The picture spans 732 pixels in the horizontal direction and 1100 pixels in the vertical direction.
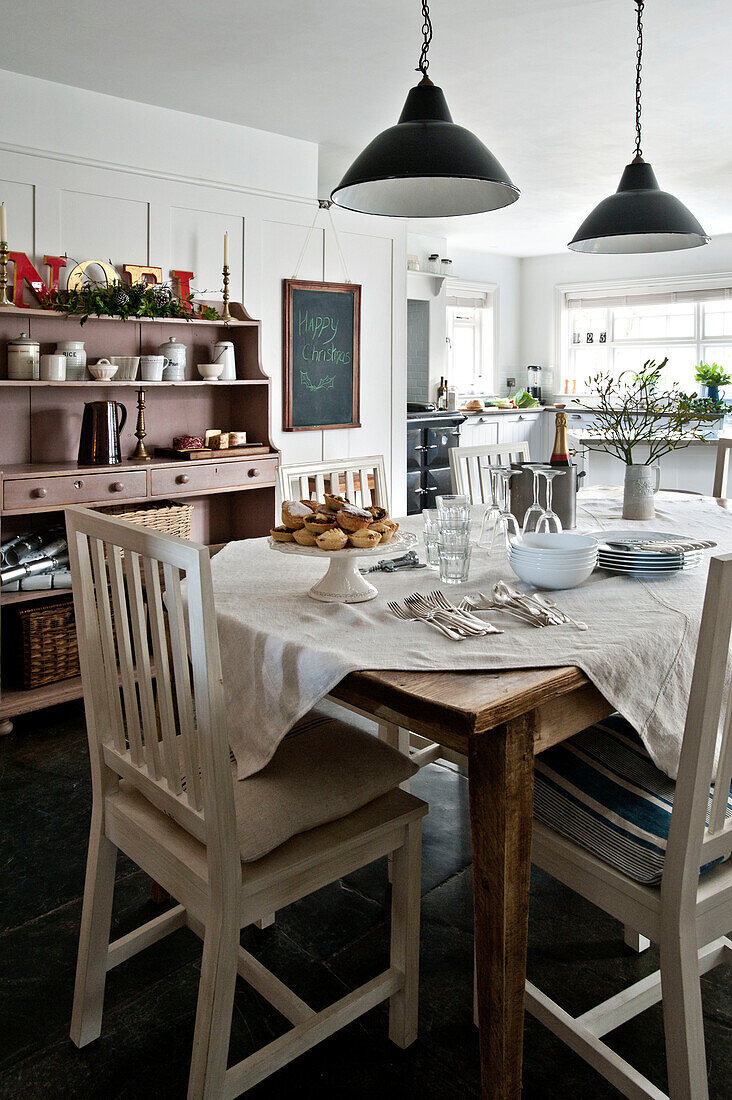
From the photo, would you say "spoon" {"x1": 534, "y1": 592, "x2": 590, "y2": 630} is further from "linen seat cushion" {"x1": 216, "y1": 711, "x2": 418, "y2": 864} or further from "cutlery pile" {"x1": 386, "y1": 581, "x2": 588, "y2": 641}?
"linen seat cushion" {"x1": 216, "y1": 711, "x2": 418, "y2": 864}

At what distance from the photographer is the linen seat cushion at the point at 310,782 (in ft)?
4.35

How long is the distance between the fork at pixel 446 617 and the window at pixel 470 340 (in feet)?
→ 22.5

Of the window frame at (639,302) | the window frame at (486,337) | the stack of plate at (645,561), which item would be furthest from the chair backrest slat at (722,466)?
the window frame at (486,337)

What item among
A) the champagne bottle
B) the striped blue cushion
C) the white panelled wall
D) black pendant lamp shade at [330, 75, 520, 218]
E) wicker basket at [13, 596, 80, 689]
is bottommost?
wicker basket at [13, 596, 80, 689]

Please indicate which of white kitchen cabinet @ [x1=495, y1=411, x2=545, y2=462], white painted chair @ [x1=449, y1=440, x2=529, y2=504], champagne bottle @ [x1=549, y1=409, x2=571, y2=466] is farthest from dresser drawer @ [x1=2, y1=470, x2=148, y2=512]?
white kitchen cabinet @ [x1=495, y1=411, x2=545, y2=462]

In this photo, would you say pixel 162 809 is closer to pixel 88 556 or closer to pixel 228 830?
pixel 228 830

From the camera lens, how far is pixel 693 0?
284cm

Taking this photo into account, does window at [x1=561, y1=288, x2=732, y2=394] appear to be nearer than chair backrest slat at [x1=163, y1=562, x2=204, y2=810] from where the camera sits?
No

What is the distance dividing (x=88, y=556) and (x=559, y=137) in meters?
4.00

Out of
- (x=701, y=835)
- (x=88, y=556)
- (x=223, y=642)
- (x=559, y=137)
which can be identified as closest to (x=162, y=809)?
(x=223, y=642)

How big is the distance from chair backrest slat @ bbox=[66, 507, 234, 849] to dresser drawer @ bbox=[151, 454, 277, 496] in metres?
2.02

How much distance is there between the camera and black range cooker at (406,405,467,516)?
20.8 feet

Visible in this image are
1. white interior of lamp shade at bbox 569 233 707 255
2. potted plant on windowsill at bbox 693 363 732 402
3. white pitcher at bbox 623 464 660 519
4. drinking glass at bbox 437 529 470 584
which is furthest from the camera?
potted plant on windowsill at bbox 693 363 732 402

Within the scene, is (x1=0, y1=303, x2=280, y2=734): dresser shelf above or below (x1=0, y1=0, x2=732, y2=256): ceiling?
below
